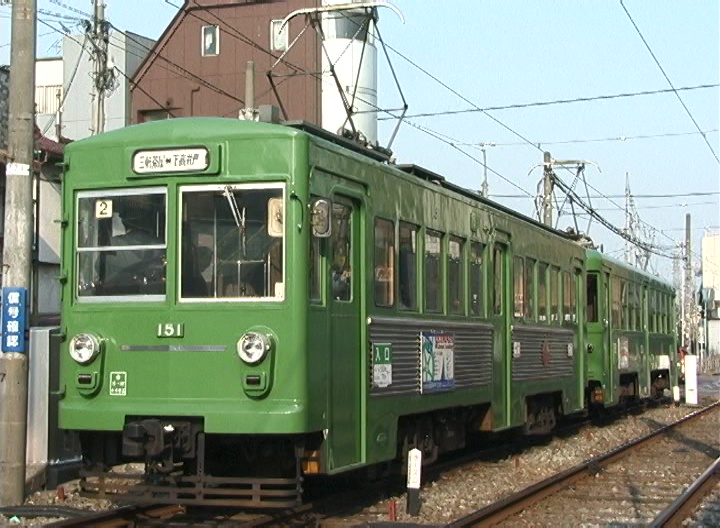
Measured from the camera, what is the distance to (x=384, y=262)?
9.84 meters

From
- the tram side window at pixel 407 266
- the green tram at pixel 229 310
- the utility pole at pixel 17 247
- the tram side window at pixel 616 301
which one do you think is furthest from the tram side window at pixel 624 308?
the utility pole at pixel 17 247

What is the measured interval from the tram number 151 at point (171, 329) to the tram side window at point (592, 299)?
11.9 metres

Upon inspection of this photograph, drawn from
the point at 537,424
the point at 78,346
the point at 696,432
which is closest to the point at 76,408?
the point at 78,346

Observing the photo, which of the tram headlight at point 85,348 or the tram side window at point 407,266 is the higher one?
the tram side window at point 407,266

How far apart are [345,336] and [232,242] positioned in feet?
3.81

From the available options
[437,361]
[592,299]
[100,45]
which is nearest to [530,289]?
[437,361]

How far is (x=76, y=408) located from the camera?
8.75m

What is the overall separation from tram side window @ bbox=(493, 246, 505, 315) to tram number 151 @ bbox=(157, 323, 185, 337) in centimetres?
507

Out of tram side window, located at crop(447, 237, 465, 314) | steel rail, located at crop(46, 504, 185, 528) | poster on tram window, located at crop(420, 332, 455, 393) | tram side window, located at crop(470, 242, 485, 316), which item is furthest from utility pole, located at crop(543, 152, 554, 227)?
steel rail, located at crop(46, 504, 185, 528)

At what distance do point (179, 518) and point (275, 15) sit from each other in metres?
32.5

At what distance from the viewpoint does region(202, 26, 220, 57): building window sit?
4125 centimetres

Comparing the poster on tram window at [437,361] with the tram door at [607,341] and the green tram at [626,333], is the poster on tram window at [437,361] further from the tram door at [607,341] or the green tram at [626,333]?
the tram door at [607,341]

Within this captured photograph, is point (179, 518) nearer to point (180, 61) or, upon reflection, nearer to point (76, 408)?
point (76, 408)

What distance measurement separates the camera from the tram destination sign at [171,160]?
8.64 m
